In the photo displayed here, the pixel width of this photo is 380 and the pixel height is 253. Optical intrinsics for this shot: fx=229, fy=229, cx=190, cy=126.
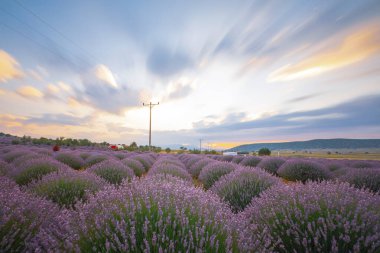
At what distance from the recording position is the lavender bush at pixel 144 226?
1.72 meters

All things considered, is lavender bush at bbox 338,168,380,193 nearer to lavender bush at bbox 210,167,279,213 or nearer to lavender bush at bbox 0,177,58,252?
lavender bush at bbox 210,167,279,213

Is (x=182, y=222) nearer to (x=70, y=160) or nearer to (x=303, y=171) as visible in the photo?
(x=303, y=171)

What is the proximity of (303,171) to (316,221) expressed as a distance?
770cm

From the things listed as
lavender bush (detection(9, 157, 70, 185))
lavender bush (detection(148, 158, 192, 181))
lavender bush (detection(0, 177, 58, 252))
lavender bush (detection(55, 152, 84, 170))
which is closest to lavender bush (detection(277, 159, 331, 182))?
lavender bush (detection(148, 158, 192, 181))

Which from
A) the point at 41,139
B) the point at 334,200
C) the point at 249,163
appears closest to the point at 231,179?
the point at 334,200

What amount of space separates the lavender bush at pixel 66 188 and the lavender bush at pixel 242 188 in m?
2.46

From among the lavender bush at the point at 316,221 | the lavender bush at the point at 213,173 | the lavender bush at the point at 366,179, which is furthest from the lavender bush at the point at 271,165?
the lavender bush at the point at 316,221

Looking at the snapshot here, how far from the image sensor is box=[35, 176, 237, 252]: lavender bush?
1.72 meters

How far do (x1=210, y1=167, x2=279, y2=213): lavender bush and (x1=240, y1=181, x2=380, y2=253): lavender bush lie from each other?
1383mm

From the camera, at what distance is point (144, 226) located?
1.82 metres

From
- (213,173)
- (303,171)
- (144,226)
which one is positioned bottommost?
(303,171)

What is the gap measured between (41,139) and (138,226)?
111 feet

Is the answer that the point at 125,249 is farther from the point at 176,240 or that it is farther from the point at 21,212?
the point at 21,212

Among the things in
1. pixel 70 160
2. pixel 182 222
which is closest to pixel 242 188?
pixel 182 222
